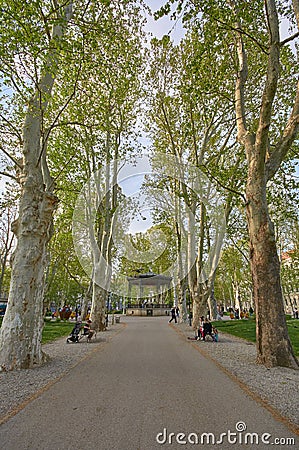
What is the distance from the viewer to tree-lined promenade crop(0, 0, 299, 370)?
7402 mm

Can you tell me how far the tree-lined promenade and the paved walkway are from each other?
2510 millimetres

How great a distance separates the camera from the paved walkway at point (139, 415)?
323 centimetres

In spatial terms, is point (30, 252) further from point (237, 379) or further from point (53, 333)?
point (53, 333)

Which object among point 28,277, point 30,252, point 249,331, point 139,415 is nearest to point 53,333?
point 28,277

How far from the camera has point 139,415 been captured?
398 cm

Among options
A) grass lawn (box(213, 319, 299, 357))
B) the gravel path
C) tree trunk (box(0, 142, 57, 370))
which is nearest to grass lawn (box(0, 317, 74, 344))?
the gravel path

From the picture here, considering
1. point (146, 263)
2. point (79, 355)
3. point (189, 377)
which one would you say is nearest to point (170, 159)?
point (79, 355)

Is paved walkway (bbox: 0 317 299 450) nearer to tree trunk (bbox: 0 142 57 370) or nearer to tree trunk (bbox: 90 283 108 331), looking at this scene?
tree trunk (bbox: 0 142 57 370)

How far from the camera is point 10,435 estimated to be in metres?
3.34

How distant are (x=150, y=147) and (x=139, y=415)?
19.7 metres

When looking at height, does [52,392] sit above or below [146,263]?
below

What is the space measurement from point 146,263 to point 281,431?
42628mm

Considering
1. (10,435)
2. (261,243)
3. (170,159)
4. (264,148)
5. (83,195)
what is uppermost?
(170,159)

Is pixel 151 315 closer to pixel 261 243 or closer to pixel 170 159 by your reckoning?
pixel 170 159
